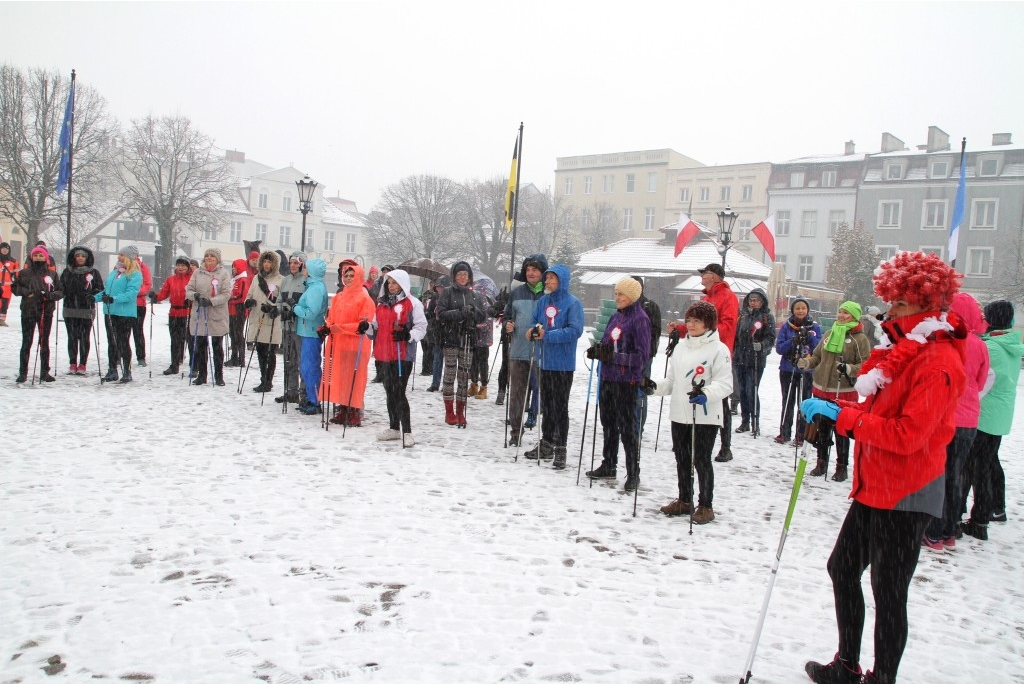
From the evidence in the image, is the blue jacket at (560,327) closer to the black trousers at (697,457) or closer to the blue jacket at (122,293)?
the black trousers at (697,457)

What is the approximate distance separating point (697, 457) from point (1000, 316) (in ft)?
9.32

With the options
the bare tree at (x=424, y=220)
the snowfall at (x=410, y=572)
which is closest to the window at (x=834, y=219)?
the bare tree at (x=424, y=220)

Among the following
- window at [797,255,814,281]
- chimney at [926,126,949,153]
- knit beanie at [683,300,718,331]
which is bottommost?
knit beanie at [683,300,718,331]

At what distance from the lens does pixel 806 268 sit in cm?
5534

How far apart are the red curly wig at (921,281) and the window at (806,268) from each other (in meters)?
56.3

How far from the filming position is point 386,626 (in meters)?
3.73

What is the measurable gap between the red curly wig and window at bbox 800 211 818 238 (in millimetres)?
56779

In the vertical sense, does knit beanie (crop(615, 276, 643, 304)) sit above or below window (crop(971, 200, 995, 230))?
below

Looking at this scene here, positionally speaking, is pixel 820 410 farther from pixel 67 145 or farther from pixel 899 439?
pixel 67 145

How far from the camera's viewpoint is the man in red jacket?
2994 millimetres

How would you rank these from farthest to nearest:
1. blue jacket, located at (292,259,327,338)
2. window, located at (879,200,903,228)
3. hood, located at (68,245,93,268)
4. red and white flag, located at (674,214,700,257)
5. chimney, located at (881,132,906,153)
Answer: chimney, located at (881,132,906,153) → window, located at (879,200,903,228) → red and white flag, located at (674,214,700,257) → hood, located at (68,245,93,268) → blue jacket, located at (292,259,327,338)

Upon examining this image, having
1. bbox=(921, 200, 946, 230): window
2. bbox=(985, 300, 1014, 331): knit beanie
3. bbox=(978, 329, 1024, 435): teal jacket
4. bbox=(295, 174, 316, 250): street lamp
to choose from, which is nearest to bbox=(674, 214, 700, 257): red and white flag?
bbox=(295, 174, 316, 250): street lamp

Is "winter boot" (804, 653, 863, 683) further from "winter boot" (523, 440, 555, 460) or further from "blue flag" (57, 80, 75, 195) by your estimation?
"blue flag" (57, 80, 75, 195)

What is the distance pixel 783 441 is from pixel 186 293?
9236 millimetres
